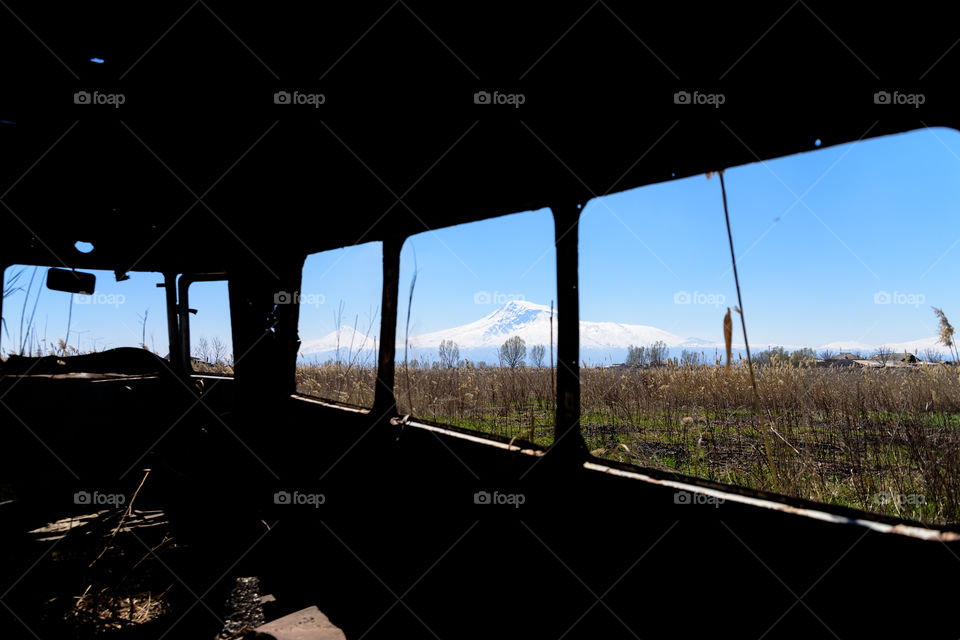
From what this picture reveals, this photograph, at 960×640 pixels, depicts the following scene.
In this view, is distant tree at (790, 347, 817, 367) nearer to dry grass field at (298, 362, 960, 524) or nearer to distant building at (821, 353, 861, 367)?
dry grass field at (298, 362, 960, 524)

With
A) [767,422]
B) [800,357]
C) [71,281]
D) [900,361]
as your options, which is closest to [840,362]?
[900,361]

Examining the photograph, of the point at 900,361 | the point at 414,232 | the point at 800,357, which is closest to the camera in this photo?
the point at 414,232

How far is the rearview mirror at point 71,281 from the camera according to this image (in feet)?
13.5

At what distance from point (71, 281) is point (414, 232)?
360 centimetres

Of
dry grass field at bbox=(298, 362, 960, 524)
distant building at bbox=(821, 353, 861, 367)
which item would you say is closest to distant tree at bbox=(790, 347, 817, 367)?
dry grass field at bbox=(298, 362, 960, 524)

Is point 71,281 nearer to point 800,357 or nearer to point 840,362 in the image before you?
point 800,357

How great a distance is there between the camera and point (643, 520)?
4.27 ft

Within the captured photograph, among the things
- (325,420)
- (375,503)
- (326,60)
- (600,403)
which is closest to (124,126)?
(326,60)

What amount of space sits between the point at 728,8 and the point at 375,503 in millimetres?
2555

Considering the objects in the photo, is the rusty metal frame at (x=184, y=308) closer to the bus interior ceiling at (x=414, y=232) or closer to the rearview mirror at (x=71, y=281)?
the rearview mirror at (x=71, y=281)

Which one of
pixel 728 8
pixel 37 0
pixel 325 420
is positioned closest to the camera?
pixel 728 8

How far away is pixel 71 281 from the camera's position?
13.8 ft

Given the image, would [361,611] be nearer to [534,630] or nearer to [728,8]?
[534,630]

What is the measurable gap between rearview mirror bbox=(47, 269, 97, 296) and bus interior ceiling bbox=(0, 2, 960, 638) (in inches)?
21.2
